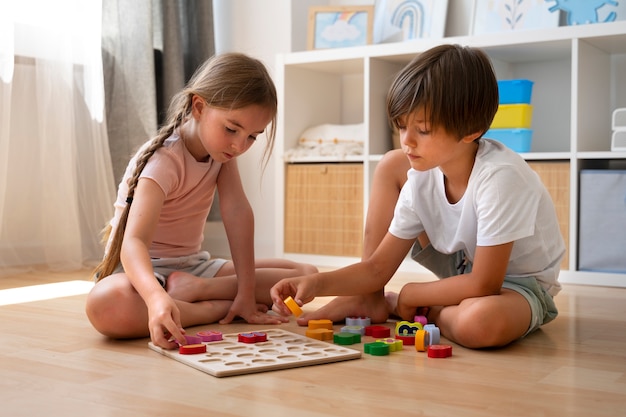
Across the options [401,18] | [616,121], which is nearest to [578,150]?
[616,121]

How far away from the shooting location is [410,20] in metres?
2.72

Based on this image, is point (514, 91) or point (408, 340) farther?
point (514, 91)

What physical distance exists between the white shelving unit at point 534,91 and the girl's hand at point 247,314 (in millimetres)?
1017

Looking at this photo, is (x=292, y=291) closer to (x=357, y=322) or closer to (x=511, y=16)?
(x=357, y=322)

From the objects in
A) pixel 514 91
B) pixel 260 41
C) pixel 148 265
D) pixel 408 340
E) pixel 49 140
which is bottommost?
pixel 408 340

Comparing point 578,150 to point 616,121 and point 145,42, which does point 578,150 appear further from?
point 145,42

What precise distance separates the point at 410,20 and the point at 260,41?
581mm

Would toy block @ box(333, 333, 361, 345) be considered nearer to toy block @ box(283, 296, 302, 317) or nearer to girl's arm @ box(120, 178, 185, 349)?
toy block @ box(283, 296, 302, 317)

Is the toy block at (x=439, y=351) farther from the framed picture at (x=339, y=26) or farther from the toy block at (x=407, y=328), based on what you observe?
the framed picture at (x=339, y=26)

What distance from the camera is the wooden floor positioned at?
93 centimetres

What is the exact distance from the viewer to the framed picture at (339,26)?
2.75m

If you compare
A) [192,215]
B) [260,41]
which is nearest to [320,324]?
[192,215]

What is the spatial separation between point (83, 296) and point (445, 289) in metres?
0.93

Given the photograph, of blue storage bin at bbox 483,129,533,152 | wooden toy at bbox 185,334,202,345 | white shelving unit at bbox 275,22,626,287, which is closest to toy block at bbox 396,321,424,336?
wooden toy at bbox 185,334,202,345
